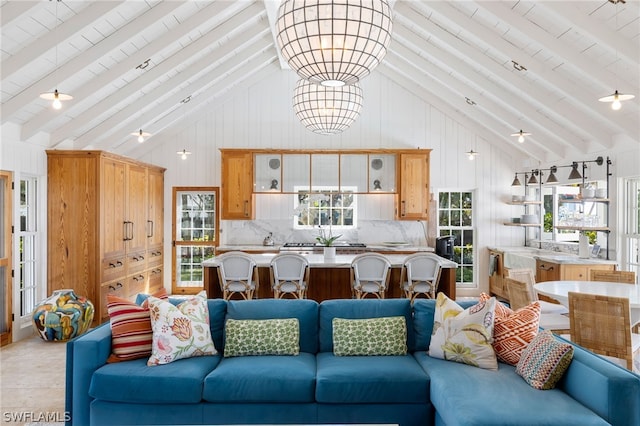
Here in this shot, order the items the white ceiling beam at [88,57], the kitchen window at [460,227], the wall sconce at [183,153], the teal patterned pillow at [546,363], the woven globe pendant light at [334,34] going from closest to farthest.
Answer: the woven globe pendant light at [334,34] < the teal patterned pillow at [546,363] < the white ceiling beam at [88,57] < the wall sconce at [183,153] < the kitchen window at [460,227]

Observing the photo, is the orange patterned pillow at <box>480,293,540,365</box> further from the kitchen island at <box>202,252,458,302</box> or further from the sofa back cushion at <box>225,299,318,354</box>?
the kitchen island at <box>202,252,458,302</box>

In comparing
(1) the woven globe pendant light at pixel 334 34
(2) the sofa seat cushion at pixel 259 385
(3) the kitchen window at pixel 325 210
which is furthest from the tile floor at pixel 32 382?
(3) the kitchen window at pixel 325 210

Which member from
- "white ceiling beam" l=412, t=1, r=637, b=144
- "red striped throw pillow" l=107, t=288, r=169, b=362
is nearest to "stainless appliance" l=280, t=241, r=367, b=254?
"white ceiling beam" l=412, t=1, r=637, b=144

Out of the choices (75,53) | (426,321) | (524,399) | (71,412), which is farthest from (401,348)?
(75,53)

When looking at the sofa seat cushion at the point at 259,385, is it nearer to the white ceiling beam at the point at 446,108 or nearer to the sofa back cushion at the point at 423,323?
the sofa back cushion at the point at 423,323

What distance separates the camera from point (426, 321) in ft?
11.3

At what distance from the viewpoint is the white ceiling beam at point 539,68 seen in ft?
16.1

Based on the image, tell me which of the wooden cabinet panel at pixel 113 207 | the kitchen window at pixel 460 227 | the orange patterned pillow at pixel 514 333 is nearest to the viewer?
the orange patterned pillow at pixel 514 333

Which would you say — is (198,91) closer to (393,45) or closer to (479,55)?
(393,45)

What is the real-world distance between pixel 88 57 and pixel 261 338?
335 cm

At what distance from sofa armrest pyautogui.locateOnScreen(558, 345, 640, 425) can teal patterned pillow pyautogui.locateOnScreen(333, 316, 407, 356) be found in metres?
1.18

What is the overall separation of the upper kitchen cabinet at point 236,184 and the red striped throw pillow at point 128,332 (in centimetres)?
458

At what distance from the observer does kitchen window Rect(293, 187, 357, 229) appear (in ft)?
26.8

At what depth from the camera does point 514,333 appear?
3.09 m
